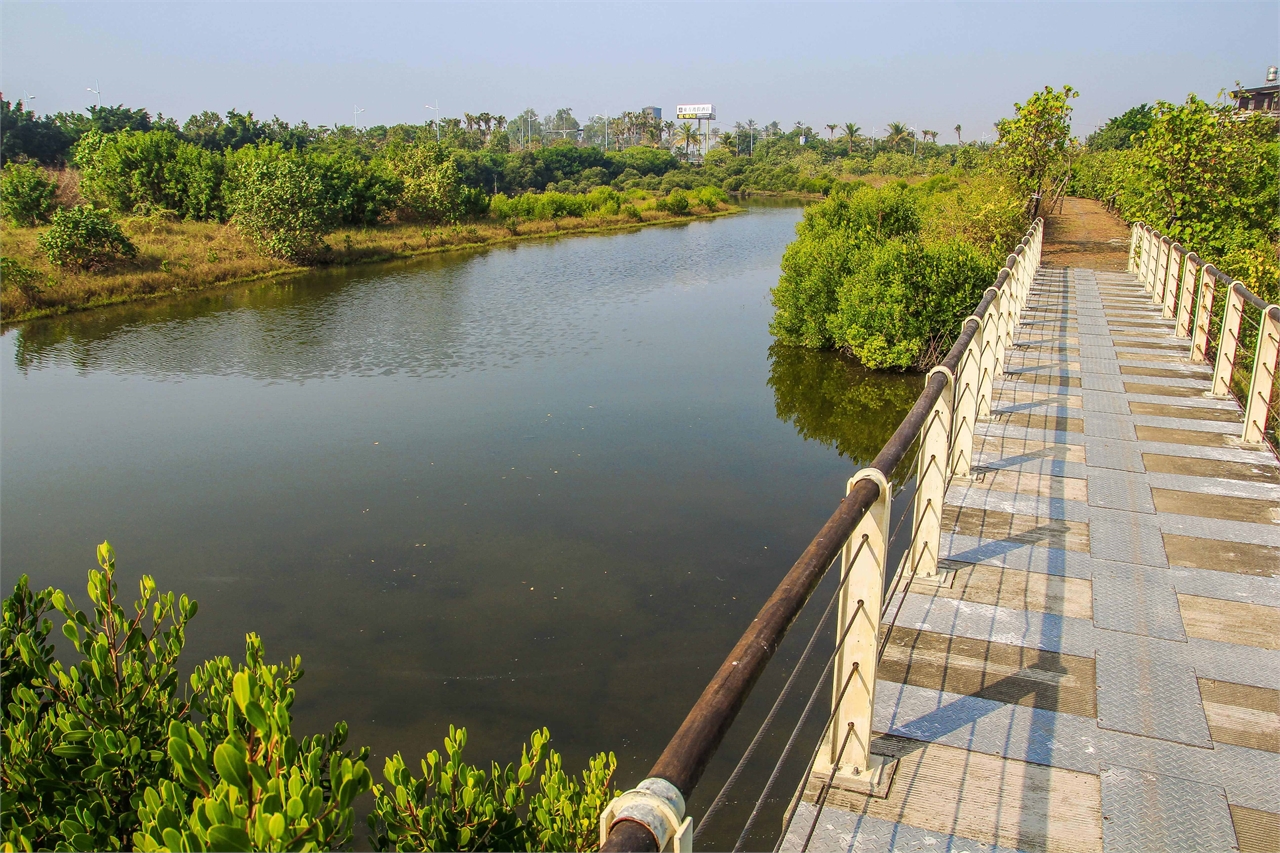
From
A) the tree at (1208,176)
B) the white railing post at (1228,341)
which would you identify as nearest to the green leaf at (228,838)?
the white railing post at (1228,341)

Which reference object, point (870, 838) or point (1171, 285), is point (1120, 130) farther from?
point (870, 838)

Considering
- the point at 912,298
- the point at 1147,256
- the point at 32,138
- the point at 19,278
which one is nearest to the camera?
the point at 1147,256

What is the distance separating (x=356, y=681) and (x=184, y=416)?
845 centimetres

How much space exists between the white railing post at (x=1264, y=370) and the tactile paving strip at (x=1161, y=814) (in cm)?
337

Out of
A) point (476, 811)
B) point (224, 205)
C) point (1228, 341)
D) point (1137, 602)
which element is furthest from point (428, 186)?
point (476, 811)

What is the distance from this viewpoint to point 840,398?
563 inches

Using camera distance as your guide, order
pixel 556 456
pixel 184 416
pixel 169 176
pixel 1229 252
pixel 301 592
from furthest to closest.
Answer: pixel 169 176 < pixel 184 416 < pixel 1229 252 < pixel 556 456 < pixel 301 592

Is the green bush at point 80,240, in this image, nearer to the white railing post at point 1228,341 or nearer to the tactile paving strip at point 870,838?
the white railing post at point 1228,341

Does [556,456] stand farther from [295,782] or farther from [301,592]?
[295,782]

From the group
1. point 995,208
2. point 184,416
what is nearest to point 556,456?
point 184,416

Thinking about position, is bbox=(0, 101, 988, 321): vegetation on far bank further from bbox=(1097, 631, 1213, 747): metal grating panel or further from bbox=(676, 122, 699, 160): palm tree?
bbox=(676, 122, 699, 160): palm tree

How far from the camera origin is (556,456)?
11.3 metres

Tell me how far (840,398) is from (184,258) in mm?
20934

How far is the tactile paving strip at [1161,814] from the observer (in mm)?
2178
